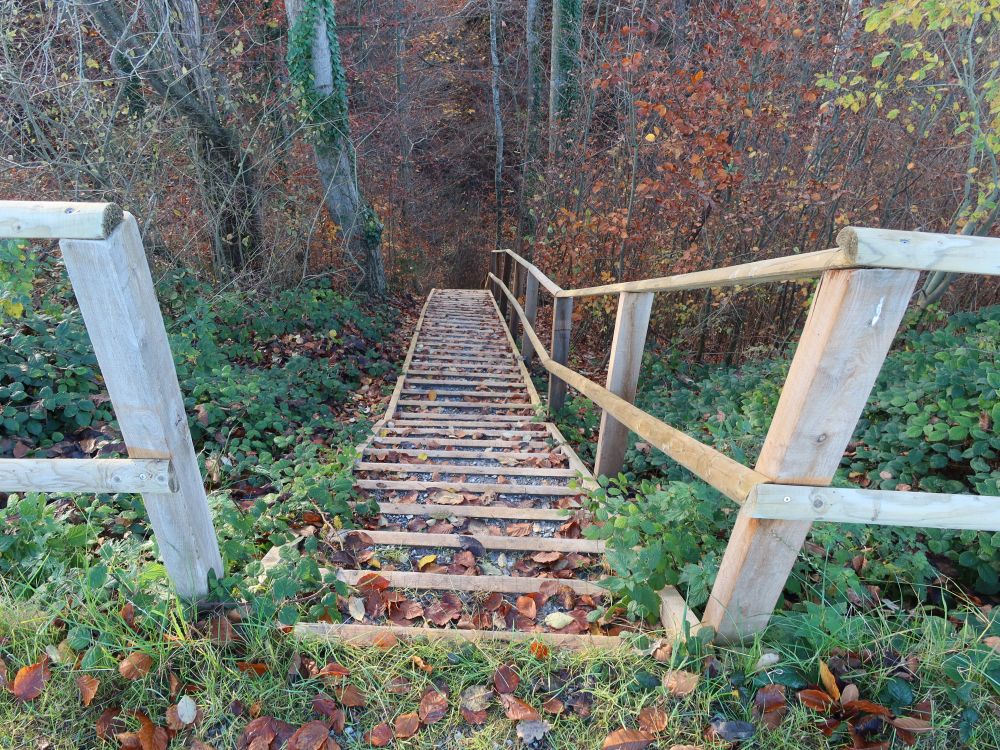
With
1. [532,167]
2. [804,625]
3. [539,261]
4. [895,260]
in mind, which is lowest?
[539,261]

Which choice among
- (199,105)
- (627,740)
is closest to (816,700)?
(627,740)

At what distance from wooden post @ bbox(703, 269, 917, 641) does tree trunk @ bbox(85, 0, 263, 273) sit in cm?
595

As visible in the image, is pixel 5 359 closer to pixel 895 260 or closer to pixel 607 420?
pixel 607 420

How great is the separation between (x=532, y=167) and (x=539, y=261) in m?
3.21

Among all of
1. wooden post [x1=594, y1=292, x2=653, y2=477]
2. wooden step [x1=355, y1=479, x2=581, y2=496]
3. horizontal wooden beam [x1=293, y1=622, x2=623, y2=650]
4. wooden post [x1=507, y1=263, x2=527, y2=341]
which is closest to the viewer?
horizontal wooden beam [x1=293, y1=622, x2=623, y2=650]

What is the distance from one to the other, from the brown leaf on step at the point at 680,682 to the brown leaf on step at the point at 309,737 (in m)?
0.92

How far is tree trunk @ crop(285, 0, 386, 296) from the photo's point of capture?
6973mm

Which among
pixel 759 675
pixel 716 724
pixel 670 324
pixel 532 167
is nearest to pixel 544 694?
pixel 716 724

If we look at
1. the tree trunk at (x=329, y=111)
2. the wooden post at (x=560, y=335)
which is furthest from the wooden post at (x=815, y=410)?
the tree trunk at (x=329, y=111)

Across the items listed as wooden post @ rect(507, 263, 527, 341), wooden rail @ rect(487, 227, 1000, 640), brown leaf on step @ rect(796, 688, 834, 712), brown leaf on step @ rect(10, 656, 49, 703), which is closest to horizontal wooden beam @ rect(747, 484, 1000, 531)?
wooden rail @ rect(487, 227, 1000, 640)

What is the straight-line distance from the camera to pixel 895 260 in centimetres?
109

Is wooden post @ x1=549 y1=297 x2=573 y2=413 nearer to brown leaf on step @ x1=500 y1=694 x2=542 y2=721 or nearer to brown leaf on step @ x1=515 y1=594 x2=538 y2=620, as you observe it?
brown leaf on step @ x1=515 y1=594 x2=538 y2=620

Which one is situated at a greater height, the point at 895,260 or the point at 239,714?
the point at 895,260

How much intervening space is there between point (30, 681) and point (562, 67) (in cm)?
1136
